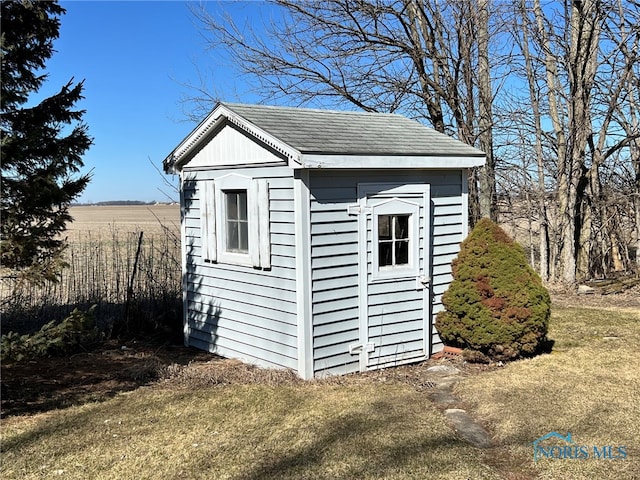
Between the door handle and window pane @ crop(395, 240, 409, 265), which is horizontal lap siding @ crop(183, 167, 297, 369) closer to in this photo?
window pane @ crop(395, 240, 409, 265)

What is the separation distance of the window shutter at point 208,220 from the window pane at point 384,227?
214 cm

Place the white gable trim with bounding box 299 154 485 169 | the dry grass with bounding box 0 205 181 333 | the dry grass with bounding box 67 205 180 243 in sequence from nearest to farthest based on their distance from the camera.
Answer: the white gable trim with bounding box 299 154 485 169 → the dry grass with bounding box 0 205 181 333 → the dry grass with bounding box 67 205 180 243

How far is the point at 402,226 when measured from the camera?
698cm

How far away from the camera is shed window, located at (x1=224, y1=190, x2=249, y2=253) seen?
718cm

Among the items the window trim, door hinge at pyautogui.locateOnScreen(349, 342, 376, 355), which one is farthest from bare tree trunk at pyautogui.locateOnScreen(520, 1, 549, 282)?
door hinge at pyautogui.locateOnScreen(349, 342, 376, 355)

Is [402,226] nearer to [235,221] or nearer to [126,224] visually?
[235,221]

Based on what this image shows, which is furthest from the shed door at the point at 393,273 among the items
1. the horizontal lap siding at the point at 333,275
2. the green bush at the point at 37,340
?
the green bush at the point at 37,340

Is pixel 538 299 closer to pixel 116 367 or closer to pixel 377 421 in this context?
pixel 377 421

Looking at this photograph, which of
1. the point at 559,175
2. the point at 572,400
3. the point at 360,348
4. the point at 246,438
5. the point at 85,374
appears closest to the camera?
the point at 246,438

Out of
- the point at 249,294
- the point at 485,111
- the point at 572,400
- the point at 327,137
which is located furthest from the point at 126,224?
the point at 572,400

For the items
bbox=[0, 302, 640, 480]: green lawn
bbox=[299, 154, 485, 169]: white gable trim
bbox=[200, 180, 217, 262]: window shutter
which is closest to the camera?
bbox=[0, 302, 640, 480]: green lawn

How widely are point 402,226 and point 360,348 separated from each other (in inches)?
60.0

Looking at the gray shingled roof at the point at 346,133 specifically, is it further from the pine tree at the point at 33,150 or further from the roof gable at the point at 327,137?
the pine tree at the point at 33,150

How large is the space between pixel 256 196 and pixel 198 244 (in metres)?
1.60
